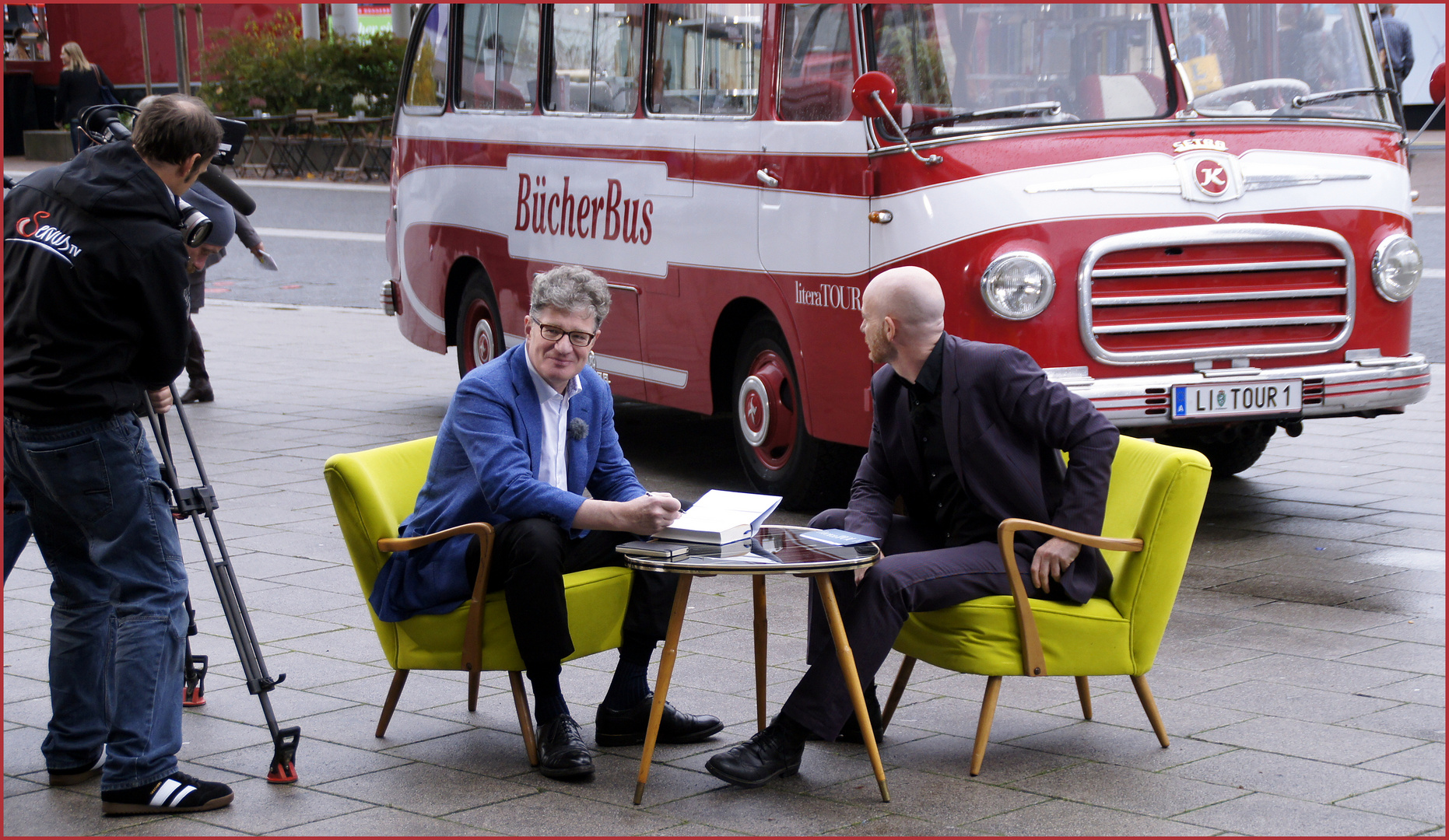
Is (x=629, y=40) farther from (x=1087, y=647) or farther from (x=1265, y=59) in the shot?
(x=1087, y=647)

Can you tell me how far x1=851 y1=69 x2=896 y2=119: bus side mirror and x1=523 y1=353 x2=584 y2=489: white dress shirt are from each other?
7.93 feet

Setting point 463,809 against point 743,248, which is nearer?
point 463,809

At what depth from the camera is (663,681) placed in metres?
4.31

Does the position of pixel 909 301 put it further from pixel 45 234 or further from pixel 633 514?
pixel 45 234

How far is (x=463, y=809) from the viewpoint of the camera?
4199 mm

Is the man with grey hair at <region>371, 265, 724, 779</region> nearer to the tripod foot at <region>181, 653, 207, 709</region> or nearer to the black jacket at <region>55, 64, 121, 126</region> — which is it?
the tripod foot at <region>181, 653, 207, 709</region>

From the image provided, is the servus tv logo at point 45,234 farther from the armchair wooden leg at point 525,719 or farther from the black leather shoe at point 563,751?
the black leather shoe at point 563,751

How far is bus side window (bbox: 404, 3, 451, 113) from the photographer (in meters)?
10.9

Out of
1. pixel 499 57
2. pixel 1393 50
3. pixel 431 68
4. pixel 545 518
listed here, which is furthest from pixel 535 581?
pixel 431 68

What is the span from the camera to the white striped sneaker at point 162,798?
163 inches

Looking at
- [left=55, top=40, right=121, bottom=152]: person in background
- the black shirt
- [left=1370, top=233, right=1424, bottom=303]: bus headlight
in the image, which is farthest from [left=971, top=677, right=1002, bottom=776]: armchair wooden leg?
[left=55, top=40, right=121, bottom=152]: person in background

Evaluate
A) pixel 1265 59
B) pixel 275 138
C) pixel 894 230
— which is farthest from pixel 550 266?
pixel 275 138

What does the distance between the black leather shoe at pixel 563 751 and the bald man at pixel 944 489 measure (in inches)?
12.7

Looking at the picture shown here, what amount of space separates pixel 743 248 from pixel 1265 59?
7.96 ft
